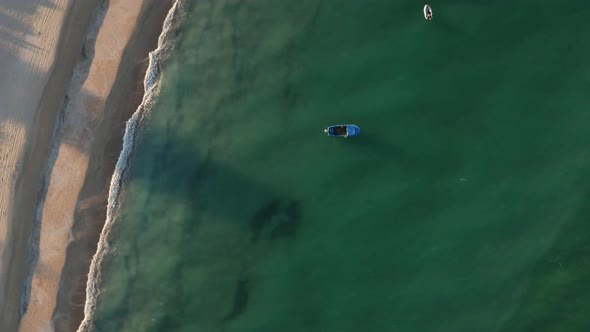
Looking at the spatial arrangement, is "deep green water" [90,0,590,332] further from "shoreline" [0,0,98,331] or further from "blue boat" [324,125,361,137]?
"shoreline" [0,0,98,331]

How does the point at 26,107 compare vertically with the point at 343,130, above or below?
above

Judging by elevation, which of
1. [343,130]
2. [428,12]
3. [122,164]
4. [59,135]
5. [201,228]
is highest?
[428,12]

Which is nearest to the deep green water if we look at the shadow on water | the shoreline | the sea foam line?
the shadow on water

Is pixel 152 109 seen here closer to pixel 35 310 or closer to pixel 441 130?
pixel 35 310

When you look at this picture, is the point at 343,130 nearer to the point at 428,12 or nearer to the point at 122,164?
the point at 428,12

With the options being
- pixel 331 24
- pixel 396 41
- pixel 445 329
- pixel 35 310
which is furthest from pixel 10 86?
pixel 445 329

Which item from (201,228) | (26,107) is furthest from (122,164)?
(26,107)

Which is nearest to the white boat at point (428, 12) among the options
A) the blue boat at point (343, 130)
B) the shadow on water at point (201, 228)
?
the blue boat at point (343, 130)
